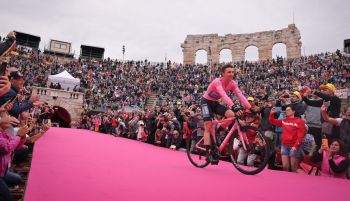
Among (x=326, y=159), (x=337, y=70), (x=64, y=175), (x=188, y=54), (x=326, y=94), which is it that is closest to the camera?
(x=64, y=175)

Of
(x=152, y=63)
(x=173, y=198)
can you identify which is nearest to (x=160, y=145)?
(x=173, y=198)

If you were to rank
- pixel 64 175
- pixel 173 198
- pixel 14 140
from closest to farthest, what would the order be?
pixel 173 198
pixel 14 140
pixel 64 175

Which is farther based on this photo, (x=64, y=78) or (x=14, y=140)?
(x=64, y=78)

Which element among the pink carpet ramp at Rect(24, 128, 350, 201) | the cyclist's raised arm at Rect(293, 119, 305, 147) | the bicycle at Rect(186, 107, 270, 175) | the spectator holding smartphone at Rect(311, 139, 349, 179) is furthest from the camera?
the cyclist's raised arm at Rect(293, 119, 305, 147)

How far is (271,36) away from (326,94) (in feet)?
112

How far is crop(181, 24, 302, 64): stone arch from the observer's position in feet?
117

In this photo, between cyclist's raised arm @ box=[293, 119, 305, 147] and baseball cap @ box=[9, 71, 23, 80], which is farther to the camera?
cyclist's raised arm @ box=[293, 119, 305, 147]

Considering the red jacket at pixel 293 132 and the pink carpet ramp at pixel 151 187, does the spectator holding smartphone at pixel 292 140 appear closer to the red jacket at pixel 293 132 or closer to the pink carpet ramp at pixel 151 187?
the red jacket at pixel 293 132

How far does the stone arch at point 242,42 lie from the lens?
35.7 meters

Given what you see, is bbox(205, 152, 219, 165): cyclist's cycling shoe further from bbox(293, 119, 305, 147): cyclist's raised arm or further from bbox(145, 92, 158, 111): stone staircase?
bbox(145, 92, 158, 111): stone staircase

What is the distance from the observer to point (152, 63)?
37.7 m

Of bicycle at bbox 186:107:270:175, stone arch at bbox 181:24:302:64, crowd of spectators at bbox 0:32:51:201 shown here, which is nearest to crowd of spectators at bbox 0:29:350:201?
bicycle at bbox 186:107:270:175

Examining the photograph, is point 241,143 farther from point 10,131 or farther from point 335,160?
point 10,131

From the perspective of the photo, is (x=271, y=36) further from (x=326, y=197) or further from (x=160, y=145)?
(x=326, y=197)
